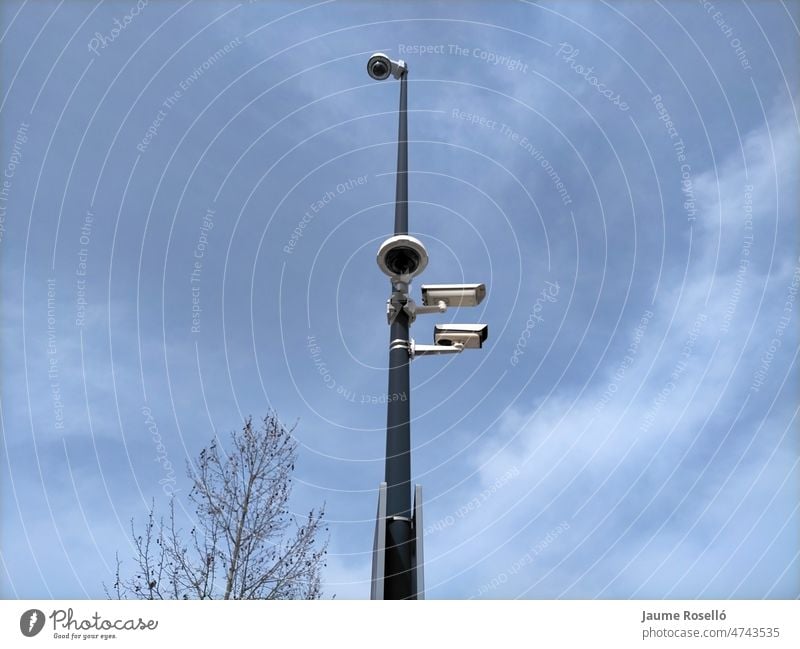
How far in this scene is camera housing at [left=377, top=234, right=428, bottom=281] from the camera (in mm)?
6829

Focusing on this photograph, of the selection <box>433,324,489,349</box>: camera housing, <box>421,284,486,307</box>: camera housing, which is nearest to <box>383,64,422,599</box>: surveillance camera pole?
<box>421,284,486,307</box>: camera housing

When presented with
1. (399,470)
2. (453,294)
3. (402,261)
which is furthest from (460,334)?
(399,470)

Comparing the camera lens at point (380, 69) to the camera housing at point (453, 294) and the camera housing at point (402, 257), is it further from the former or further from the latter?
the camera housing at point (453, 294)

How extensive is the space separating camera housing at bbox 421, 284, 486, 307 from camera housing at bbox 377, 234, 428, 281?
0.83 feet

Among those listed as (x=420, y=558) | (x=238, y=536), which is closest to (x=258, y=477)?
(x=238, y=536)

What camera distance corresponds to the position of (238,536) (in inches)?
525

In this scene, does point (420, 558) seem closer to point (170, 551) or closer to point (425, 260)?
point (425, 260)

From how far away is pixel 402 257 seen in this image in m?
6.95

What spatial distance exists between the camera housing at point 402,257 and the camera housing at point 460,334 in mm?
698

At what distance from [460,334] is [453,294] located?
0.45 meters

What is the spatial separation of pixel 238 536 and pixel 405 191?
9098 millimetres

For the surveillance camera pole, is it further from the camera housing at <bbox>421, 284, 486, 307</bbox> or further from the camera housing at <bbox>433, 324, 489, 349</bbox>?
the camera housing at <bbox>433, 324, 489, 349</bbox>

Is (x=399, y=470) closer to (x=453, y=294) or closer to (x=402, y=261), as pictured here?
(x=453, y=294)
